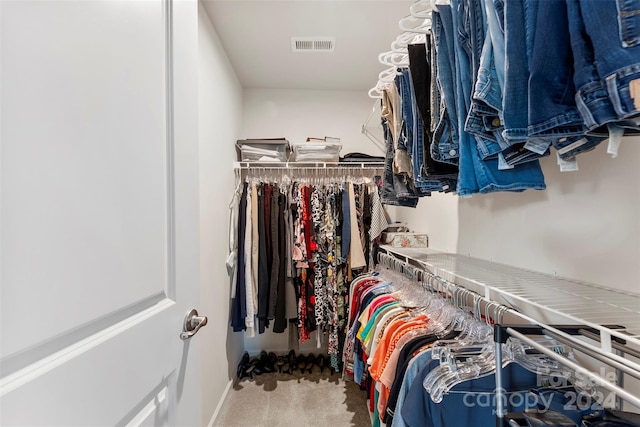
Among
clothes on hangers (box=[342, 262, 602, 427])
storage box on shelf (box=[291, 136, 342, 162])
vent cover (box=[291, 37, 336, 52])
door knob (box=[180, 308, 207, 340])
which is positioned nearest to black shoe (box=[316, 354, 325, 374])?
clothes on hangers (box=[342, 262, 602, 427])

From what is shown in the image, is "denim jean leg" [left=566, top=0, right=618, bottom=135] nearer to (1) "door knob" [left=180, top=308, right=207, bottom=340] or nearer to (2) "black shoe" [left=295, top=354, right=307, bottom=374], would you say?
(1) "door knob" [left=180, top=308, right=207, bottom=340]

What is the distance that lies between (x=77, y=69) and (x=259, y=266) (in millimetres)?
1802

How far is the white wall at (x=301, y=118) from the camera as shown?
2.62 m

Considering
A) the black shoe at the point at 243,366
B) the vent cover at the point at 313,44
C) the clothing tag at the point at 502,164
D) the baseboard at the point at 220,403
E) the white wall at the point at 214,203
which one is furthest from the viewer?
the black shoe at the point at 243,366

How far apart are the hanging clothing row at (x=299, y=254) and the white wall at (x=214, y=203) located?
0.16 metres

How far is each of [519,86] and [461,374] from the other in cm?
74

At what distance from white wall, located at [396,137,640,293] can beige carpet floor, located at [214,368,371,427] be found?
136 cm

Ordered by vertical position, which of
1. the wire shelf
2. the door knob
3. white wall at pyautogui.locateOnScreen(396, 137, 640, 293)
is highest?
white wall at pyautogui.locateOnScreen(396, 137, 640, 293)

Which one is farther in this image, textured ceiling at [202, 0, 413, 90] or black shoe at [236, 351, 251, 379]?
black shoe at [236, 351, 251, 379]

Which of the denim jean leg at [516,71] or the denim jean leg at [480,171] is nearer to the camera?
the denim jean leg at [516,71]

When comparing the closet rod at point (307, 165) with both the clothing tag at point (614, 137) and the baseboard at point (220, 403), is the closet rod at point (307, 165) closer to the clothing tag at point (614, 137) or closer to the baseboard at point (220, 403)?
the baseboard at point (220, 403)

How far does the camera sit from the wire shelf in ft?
1.86

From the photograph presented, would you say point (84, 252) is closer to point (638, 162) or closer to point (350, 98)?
point (638, 162)

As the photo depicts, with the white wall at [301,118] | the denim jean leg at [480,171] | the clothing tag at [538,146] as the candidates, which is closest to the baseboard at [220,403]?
the white wall at [301,118]
